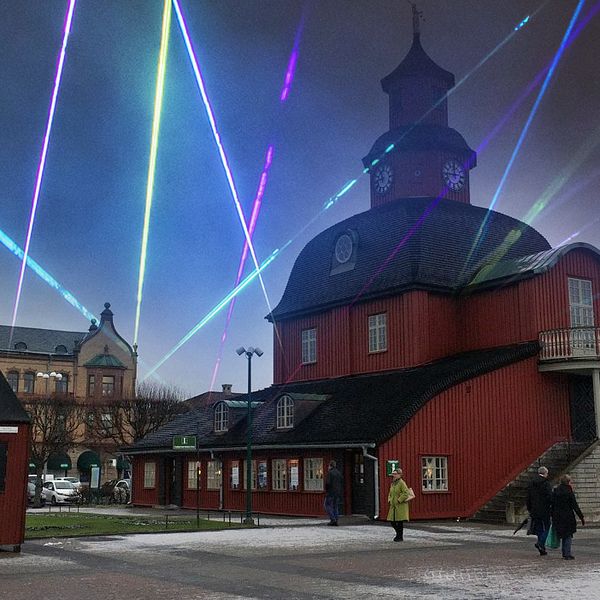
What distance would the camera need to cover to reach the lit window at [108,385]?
7475 cm

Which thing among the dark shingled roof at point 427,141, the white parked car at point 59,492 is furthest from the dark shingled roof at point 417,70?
the white parked car at point 59,492

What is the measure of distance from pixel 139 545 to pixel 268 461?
1306 centimetres

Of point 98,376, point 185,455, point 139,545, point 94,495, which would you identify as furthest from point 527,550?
point 98,376

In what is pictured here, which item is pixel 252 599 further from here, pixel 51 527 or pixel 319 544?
pixel 51 527

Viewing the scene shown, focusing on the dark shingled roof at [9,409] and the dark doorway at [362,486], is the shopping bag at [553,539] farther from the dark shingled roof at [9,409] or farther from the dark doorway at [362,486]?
the dark shingled roof at [9,409]

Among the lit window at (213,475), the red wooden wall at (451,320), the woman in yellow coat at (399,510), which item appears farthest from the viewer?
the lit window at (213,475)

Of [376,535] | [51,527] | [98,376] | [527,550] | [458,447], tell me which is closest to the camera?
[527,550]

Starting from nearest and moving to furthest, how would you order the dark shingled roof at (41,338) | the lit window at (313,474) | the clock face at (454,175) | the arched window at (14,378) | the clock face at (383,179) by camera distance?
the lit window at (313,474) → the clock face at (454,175) → the clock face at (383,179) → the arched window at (14,378) → the dark shingled roof at (41,338)

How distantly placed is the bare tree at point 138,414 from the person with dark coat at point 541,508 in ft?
137

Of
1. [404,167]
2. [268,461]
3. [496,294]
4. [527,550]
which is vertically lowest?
[527,550]

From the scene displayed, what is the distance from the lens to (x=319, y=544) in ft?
61.3

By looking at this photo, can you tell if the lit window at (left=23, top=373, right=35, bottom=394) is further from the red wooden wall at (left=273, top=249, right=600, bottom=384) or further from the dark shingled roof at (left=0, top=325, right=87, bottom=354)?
the red wooden wall at (left=273, top=249, right=600, bottom=384)

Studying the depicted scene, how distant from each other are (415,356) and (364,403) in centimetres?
331

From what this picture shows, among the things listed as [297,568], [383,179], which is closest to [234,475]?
[383,179]
